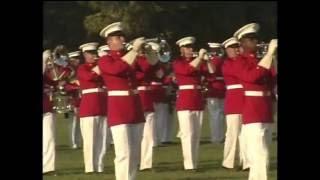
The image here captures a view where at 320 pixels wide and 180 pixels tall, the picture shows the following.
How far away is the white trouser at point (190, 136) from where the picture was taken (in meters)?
10.6

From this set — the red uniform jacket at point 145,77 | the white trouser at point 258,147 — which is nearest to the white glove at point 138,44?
the red uniform jacket at point 145,77

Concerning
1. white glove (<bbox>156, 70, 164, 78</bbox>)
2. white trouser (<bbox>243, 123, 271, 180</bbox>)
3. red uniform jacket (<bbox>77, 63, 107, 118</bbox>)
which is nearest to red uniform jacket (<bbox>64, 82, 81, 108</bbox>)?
white glove (<bbox>156, 70, 164, 78</bbox>)

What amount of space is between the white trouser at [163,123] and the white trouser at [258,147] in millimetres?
6234

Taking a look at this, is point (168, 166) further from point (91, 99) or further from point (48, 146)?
point (48, 146)

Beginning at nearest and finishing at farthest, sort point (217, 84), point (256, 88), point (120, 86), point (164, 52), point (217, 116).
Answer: point (256, 88) < point (120, 86) < point (164, 52) < point (217, 84) < point (217, 116)

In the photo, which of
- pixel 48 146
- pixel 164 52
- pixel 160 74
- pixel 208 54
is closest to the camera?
pixel 48 146

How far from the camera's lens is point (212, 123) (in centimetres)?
1516

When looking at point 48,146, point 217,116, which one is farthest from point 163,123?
point 48,146

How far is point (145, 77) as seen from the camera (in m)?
11.3

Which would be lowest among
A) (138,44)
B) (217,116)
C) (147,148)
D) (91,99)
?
(147,148)

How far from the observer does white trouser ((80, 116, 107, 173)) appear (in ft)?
35.0

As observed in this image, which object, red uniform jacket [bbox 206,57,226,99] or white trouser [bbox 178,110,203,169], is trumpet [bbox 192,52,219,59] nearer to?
red uniform jacket [bbox 206,57,226,99]

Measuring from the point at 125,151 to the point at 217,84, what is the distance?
5698 mm

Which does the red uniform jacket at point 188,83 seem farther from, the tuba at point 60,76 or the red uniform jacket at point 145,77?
the tuba at point 60,76
